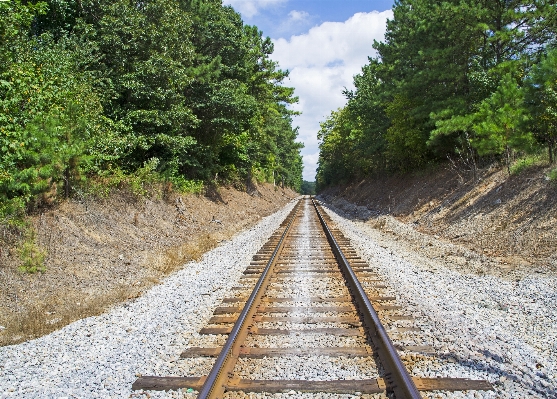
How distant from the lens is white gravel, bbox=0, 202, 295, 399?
13.4ft

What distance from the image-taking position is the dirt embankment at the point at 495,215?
971 cm

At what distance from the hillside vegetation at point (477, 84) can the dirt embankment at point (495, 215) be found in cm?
92

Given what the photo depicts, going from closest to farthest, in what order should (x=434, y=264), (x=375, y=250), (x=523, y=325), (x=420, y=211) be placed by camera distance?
(x=523, y=325) → (x=434, y=264) → (x=375, y=250) → (x=420, y=211)

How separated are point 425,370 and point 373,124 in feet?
93.7

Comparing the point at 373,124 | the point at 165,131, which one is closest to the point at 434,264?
the point at 165,131

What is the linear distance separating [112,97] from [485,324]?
45.5 feet

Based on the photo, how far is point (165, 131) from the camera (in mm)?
16453

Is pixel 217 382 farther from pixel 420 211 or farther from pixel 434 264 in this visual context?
pixel 420 211

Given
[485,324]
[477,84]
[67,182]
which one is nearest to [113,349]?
[485,324]

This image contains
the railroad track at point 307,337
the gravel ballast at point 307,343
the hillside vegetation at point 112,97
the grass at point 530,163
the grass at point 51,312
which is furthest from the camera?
the grass at point 530,163

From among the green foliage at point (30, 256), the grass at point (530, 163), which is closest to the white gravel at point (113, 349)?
the green foliage at point (30, 256)

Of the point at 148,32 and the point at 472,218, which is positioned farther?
the point at 148,32

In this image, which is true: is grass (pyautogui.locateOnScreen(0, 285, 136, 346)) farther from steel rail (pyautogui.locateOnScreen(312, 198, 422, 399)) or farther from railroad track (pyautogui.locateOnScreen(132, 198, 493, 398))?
steel rail (pyautogui.locateOnScreen(312, 198, 422, 399))

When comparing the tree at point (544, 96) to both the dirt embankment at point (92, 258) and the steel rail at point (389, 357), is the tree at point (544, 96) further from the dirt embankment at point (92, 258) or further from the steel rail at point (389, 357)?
the dirt embankment at point (92, 258)
